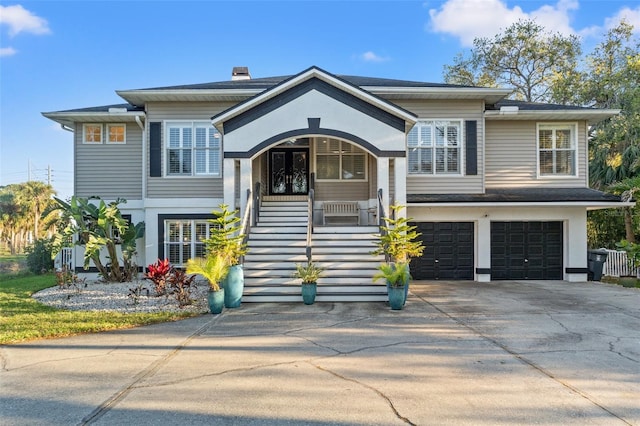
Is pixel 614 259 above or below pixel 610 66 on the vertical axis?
below

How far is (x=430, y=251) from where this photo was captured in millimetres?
15086

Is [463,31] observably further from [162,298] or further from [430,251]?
[162,298]

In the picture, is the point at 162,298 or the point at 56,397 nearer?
the point at 56,397

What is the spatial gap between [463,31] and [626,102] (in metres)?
11.4

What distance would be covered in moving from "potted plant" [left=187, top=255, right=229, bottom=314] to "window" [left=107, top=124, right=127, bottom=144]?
26.0ft

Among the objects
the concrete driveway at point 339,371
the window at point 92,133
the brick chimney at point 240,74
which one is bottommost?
the concrete driveway at point 339,371

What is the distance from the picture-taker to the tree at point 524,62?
1097 inches

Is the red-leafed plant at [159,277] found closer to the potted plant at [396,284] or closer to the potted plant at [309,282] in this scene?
the potted plant at [309,282]

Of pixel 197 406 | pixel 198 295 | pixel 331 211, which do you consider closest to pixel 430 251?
pixel 331 211

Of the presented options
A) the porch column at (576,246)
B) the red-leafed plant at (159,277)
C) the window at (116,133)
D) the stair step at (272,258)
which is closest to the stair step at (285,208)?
the stair step at (272,258)

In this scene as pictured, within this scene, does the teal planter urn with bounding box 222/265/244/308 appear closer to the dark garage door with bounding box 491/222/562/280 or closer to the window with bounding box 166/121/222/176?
the window with bounding box 166/121/222/176

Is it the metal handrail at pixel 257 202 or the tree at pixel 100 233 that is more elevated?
the metal handrail at pixel 257 202

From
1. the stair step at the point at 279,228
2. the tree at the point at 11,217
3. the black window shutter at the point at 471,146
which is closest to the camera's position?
the stair step at the point at 279,228

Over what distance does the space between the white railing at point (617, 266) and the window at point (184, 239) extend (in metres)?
15.5
